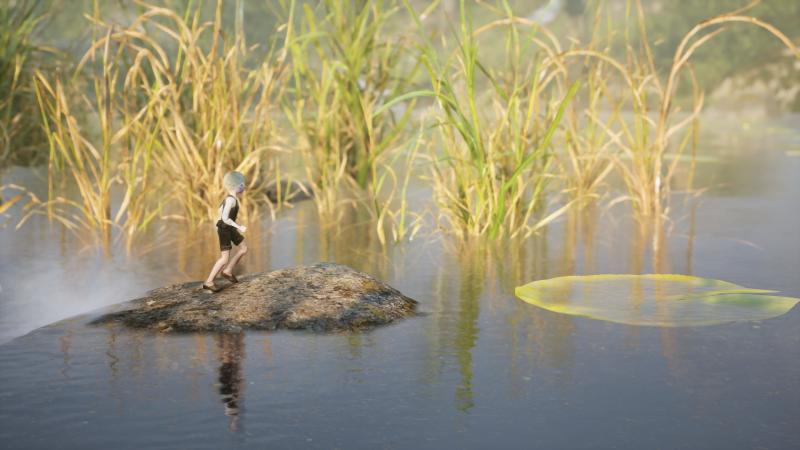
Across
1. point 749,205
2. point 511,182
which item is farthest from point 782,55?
point 511,182

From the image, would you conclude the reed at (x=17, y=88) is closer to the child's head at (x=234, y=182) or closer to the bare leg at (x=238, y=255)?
the bare leg at (x=238, y=255)

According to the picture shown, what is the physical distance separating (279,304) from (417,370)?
870mm

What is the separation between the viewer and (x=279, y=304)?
427cm

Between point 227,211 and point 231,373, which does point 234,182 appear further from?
point 231,373

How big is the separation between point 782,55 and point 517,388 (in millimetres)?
17584

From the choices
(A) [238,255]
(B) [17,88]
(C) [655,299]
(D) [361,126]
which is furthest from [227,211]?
(B) [17,88]

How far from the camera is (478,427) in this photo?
3023 mm

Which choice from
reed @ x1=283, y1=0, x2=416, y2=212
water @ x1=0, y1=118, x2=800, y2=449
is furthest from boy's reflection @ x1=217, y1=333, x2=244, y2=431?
reed @ x1=283, y1=0, x2=416, y2=212

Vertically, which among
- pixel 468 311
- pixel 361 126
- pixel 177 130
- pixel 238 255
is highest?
pixel 361 126

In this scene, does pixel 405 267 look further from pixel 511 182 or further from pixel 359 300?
pixel 359 300

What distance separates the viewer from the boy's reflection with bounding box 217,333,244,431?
3160 mm

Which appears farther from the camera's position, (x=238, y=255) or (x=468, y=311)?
(x=468, y=311)

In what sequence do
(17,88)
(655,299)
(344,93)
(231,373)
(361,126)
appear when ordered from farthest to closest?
(17,88) → (361,126) → (344,93) → (655,299) → (231,373)

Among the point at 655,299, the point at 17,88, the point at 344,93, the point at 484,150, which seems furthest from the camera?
the point at 17,88
